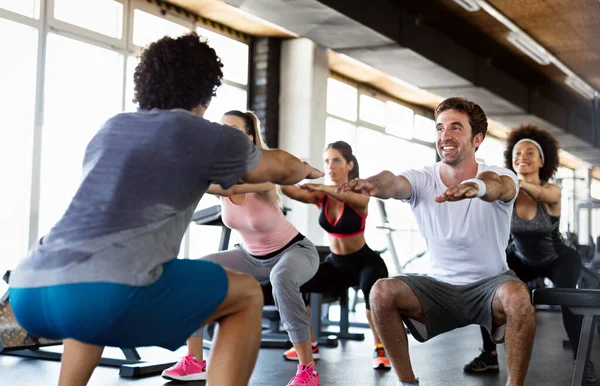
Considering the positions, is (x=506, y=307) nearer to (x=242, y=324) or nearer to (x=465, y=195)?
(x=465, y=195)

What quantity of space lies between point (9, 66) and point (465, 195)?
173 inches

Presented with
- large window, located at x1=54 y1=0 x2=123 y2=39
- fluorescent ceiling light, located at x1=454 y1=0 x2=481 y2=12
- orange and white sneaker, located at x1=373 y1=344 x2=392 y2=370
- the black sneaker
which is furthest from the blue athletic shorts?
fluorescent ceiling light, located at x1=454 y1=0 x2=481 y2=12

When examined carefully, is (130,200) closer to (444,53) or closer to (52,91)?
(52,91)

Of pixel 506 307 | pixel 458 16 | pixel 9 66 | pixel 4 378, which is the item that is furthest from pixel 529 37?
A: pixel 4 378

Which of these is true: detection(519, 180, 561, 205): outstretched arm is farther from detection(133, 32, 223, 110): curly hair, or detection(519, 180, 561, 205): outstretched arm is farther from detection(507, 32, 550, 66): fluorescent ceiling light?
detection(507, 32, 550, 66): fluorescent ceiling light

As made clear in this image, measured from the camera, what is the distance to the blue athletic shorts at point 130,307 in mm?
1753

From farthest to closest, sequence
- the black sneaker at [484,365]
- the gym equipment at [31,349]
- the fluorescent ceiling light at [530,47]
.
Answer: the fluorescent ceiling light at [530,47], the black sneaker at [484,365], the gym equipment at [31,349]

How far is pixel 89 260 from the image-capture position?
176cm

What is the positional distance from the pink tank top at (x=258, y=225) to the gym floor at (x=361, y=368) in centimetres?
63

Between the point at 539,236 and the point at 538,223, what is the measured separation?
0.08m

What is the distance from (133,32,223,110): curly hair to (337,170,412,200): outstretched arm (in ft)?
2.83

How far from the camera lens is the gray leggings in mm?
3303

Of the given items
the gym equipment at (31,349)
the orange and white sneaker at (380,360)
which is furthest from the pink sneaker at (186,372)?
the orange and white sneaker at (380,360)

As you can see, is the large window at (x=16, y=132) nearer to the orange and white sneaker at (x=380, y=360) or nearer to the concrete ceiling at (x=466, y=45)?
the concrete ceiling at (x=466, y=45)
